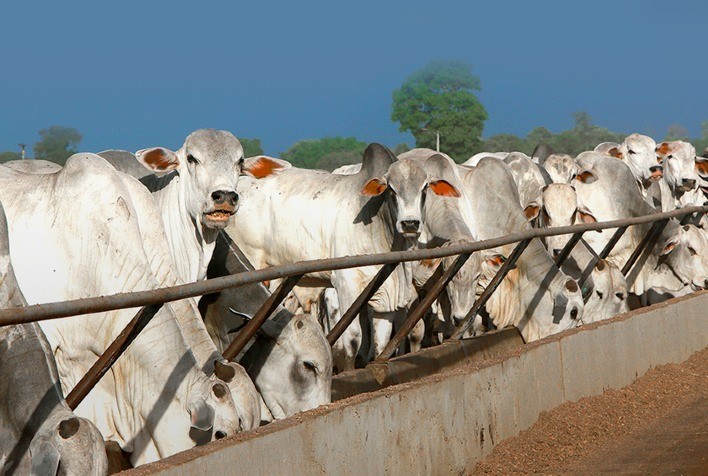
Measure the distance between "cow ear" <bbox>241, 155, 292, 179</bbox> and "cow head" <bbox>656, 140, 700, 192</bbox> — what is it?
797 cm

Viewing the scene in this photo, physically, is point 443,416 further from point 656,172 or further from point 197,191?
point 656,172

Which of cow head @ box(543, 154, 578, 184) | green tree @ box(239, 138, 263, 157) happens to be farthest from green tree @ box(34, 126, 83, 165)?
cow head @ box(543, 154, 578, 184)

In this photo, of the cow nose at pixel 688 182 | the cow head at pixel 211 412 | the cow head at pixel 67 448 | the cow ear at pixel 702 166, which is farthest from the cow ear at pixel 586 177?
the cow head at pixel 67 448

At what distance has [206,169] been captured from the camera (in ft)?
28.9

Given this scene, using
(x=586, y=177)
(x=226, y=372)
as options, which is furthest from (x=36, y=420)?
(x=586, y=177)

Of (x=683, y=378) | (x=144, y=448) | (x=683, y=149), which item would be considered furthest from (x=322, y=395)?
(x=683, y=149)

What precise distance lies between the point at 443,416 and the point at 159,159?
3054mm

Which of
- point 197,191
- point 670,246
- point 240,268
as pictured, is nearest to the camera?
point 240,268

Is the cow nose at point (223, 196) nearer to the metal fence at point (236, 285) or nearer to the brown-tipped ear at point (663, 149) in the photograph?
the metal fence at point (236, 285)

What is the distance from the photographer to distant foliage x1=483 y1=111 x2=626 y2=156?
212 feet

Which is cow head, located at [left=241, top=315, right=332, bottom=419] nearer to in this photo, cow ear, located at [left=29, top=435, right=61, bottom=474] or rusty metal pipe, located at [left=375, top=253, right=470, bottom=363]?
rusty metal pipe, located at [left=375, top=253, right=470, bottom=363]

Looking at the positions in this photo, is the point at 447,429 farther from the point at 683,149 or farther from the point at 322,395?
the point at 683,149

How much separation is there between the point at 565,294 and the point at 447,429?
4.87 m

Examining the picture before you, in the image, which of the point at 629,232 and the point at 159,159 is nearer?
the point at 159,159
